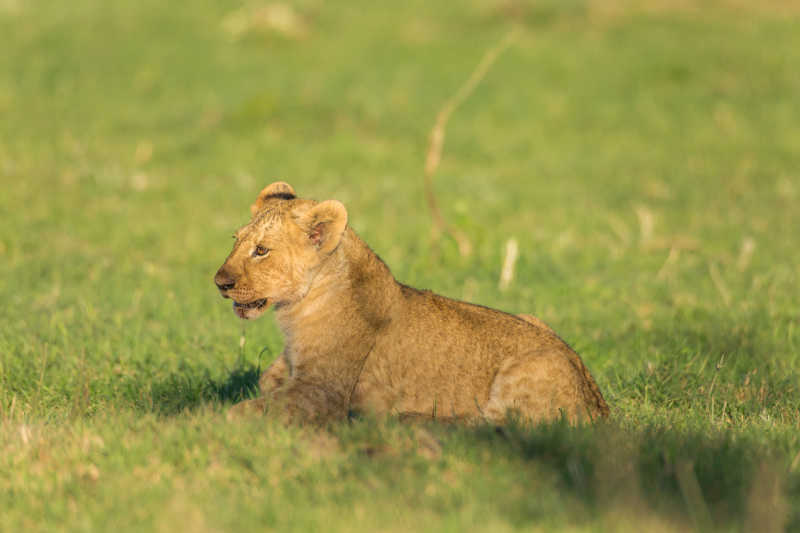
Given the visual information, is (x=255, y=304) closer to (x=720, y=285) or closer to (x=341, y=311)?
(x=341, y=311)

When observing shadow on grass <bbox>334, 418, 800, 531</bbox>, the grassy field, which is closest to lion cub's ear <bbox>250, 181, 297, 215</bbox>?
the grassy field

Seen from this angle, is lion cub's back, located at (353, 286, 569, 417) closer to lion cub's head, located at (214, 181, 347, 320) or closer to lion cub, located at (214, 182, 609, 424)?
lion cub, located at (214, 182, 609, 424)

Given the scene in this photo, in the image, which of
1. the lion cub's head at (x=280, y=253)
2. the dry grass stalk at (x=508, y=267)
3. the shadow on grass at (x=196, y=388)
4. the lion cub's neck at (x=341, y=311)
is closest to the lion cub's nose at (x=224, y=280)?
the lion cub's head at (x=280, y=253)

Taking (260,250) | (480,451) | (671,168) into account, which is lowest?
(671,168)

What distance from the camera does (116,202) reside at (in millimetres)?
14086

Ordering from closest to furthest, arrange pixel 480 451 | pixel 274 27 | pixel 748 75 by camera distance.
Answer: pixel 480 451 → pixel 748 75 → pixel 274 27

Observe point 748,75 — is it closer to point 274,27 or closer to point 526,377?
point 274,27

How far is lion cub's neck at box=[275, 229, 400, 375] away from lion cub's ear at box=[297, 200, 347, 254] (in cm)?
18

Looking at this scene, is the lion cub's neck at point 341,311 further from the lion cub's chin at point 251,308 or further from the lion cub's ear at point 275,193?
the lion cub's ear at point 275,193

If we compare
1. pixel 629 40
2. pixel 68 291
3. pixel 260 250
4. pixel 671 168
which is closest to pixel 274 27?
pixel 629 40

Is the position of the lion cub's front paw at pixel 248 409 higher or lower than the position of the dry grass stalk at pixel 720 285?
higher

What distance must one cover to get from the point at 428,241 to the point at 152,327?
465cm

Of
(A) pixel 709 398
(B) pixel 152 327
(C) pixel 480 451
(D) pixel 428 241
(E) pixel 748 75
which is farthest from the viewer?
(E) pixel 748 75

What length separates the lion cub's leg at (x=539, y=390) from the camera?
18.9 feet
